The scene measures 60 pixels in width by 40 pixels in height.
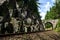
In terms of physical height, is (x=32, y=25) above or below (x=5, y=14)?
below

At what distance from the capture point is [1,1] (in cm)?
1520

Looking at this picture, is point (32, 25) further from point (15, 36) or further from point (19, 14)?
point (15, 36)

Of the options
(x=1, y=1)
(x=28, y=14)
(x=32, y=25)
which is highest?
(x=1, y=1)

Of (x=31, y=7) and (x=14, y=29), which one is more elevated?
(x=31, y=7)

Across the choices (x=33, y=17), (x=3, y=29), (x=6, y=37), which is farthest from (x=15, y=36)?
(x=33, y=17)

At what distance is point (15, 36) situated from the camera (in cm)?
1014

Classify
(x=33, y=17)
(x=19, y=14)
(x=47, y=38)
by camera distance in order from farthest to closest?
1. (x=33, y=17)
2. (x=19, y=14)
3. (x=47, y=38)

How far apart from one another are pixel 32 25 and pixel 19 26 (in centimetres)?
204

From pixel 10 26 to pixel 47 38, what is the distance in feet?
14.6

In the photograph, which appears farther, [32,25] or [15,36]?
[32,25]

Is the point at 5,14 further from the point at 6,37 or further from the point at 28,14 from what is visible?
the point at 6,37

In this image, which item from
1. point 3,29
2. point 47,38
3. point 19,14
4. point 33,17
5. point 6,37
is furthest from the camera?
point 33,17

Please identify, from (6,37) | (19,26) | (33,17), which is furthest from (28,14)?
(6,37)

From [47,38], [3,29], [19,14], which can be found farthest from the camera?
[19,14]
